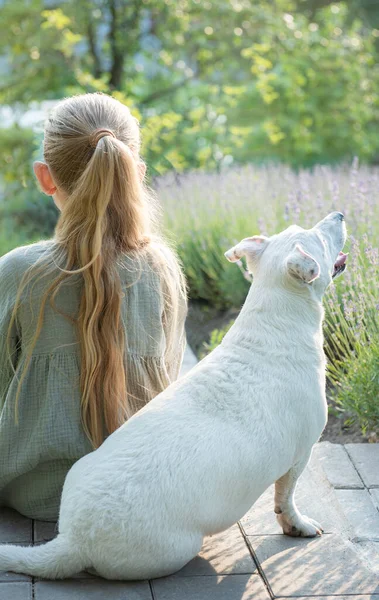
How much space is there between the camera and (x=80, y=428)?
3139 mm

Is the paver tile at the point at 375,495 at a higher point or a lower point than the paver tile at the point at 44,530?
higher

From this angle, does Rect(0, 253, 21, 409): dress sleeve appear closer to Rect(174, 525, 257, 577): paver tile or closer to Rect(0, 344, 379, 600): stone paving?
Rect(0, 344, 379, 600): stone paving

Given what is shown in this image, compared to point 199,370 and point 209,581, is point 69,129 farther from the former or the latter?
point 209,581

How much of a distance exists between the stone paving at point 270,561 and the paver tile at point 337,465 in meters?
0.01

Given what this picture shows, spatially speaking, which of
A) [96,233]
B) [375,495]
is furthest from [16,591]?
[375,495]

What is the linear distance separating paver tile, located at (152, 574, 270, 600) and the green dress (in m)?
0.61

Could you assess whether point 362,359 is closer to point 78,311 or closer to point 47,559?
point 78,311

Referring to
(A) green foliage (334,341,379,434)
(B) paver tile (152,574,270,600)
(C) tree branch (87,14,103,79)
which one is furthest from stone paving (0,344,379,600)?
(C) tree branch (87,14,103,79)

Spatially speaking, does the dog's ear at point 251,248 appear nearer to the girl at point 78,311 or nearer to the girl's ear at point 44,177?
the girl at point 78,311

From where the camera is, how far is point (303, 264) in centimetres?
277

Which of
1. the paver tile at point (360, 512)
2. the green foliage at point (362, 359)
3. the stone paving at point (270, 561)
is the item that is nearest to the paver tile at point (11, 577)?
the stone paving at point (270, 561)

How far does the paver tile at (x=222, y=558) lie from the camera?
2893 millimetres

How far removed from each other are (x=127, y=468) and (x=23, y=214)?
6885 mm

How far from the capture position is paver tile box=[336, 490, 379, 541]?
3260 mm
